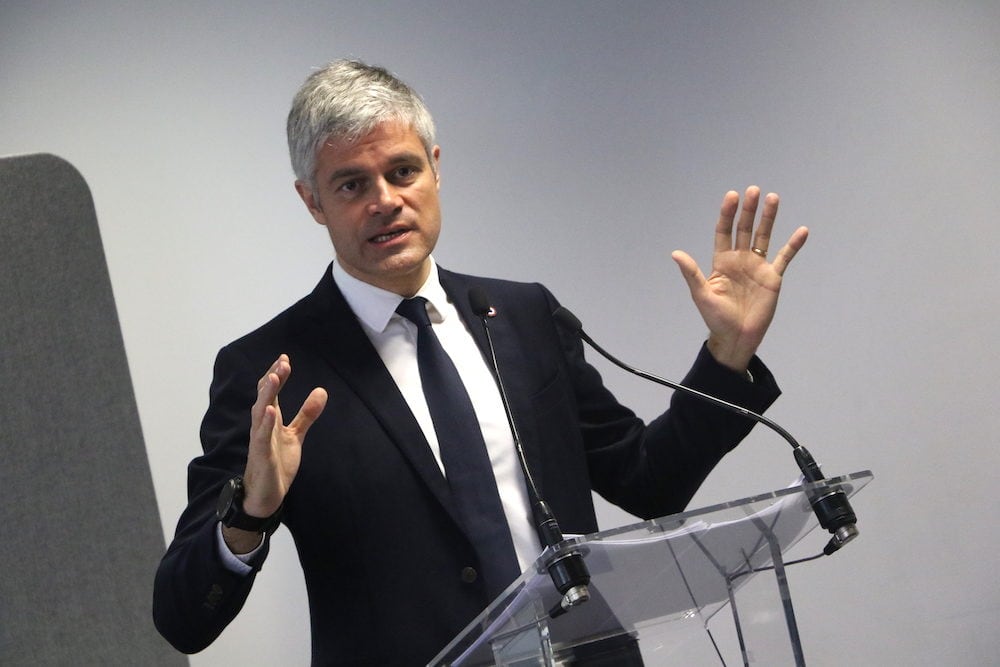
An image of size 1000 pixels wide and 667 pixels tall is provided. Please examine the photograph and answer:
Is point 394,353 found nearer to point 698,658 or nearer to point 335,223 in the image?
point 335,223

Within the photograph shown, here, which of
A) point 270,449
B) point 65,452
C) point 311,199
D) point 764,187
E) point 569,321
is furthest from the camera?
point 764,187

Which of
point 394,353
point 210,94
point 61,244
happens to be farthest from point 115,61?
point 394,353

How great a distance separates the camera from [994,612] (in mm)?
3180

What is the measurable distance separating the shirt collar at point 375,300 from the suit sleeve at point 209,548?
7.8 inches

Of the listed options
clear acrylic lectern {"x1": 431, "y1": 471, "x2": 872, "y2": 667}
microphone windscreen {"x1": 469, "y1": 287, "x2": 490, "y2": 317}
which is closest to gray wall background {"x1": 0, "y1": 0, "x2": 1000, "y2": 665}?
microphone windscreen {"x1": 469, "y1": 287, "x2": 490, "y2": 317}

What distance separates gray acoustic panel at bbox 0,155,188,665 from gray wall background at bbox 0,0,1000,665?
19.4 inches

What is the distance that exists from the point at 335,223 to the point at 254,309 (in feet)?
3.78

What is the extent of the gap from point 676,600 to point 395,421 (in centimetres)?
58

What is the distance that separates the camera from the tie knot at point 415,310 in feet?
5.99

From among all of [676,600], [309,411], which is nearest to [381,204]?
[309,411]

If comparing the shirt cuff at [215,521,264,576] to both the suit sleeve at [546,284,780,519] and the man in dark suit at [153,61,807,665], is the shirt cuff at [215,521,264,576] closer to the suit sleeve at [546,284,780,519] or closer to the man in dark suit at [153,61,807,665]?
the man in dark suit at [153,61,807,665]

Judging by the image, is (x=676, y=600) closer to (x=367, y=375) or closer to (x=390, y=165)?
(x=367, y=375)

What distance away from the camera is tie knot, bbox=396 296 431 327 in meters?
1.83

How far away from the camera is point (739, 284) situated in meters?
1.71
